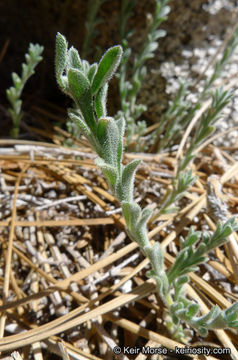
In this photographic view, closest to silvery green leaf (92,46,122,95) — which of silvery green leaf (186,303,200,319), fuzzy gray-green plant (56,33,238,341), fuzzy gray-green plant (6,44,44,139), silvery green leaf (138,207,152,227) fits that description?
fuzzy gray-green plant (56,33,238,341)

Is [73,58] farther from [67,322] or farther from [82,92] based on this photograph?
[67,322]

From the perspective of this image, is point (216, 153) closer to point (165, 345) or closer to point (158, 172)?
point (158, 172)

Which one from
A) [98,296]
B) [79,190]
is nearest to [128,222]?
[98,296]

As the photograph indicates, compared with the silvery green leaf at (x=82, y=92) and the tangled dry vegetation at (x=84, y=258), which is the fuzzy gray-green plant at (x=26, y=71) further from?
the silvery green leaf at (x=82, y=92)

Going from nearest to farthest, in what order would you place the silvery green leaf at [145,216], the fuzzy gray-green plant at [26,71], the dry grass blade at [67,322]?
the silvery green leaf at [145,216]
the dry grass blade at [67,322]
the fuzzy gray-green plant at [26,71]

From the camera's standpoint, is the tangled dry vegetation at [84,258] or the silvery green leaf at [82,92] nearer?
the silvery green leaf at [82,92]

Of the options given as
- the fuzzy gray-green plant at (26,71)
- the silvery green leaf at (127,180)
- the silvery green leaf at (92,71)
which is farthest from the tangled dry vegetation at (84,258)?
the silvery green leaf at (92,71)

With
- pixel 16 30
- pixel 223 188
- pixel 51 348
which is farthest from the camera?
pixel 16 30
